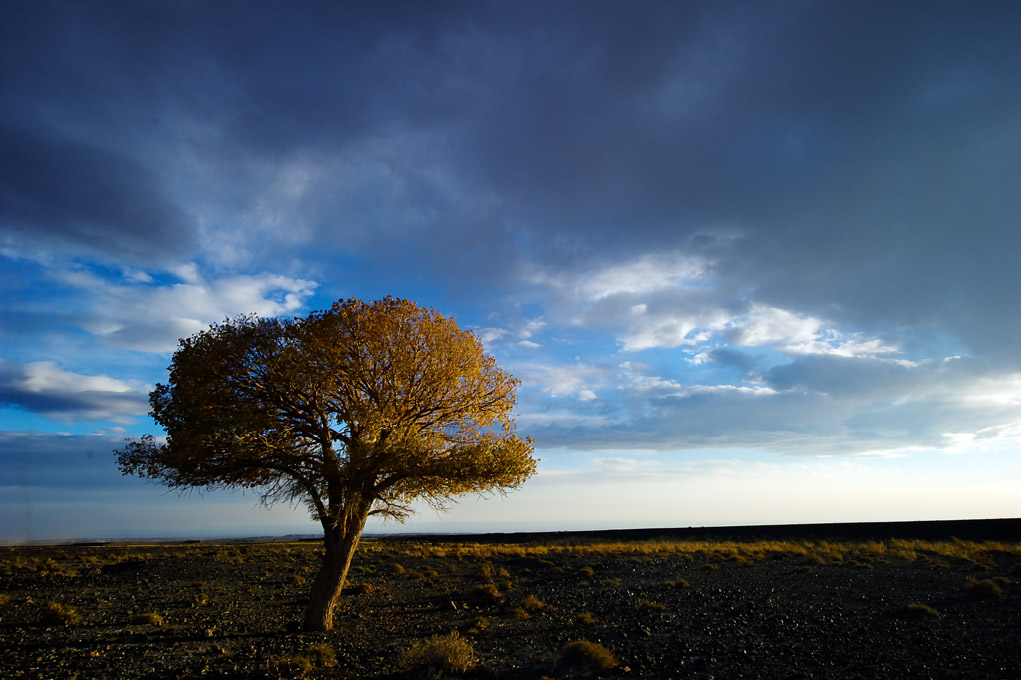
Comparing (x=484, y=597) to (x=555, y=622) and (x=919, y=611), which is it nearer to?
(x=555, y=622)

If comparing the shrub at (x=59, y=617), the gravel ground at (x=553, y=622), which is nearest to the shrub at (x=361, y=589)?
the gravel ground at (x=553, y=622)

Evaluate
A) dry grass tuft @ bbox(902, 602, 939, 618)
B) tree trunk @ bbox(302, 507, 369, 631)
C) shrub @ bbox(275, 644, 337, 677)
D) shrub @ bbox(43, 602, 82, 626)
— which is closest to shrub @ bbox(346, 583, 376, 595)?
tree trunk @ bbox(302, 507, 369, 631)

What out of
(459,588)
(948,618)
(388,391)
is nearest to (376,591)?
(459,588)

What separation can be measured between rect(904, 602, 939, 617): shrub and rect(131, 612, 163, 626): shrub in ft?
82.5

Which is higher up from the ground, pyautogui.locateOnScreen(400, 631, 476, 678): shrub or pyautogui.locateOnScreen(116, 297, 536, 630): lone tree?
pyautogui.locateOnScreen(116, 297, 536, 630): lone tree

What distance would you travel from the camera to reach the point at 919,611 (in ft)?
54.9

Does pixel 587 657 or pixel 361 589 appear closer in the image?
pixel 587 657

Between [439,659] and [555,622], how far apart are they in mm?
7160

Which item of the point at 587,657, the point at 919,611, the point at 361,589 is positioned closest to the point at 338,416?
the point at 587,657

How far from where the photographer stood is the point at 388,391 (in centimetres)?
1659

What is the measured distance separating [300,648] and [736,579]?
870 inches

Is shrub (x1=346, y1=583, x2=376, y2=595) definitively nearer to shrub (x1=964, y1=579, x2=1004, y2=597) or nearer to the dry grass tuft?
the dry grass tuft

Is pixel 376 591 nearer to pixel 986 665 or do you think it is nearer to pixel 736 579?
pixel 736 579

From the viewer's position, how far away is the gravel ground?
12656mm
